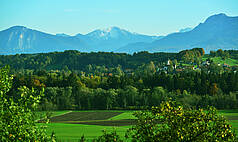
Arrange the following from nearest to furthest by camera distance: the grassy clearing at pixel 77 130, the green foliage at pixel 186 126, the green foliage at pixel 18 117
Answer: the green foliage at pixel 18 117 → the green foliage at pixel 186 126 → the grassy clearing at pixel 77 130

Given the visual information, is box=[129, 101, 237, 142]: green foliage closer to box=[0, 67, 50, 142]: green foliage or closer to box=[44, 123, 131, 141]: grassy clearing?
box=[0, 67, 50, 142]: green foliage

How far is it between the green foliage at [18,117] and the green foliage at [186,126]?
19.5 ft

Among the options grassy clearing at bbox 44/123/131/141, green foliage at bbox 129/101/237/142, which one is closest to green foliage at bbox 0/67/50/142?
green foliage at bbox 129/101/237/142

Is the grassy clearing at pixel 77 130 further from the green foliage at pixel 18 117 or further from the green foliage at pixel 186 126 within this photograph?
the green foliage at pixel 18 117

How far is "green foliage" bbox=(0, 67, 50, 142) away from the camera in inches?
527

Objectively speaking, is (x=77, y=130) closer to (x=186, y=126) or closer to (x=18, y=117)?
(x=186, y=126)

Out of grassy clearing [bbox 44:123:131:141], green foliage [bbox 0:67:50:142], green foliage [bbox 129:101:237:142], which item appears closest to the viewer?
green foliage [bbox 0:67:50:142]

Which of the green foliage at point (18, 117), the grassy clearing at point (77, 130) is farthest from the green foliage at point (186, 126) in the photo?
the grassy clearing at point (77, 130)

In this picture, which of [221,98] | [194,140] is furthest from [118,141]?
[221,98]

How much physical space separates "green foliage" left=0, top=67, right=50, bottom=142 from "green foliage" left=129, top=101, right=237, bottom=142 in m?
5.93

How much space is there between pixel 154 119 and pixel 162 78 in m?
113

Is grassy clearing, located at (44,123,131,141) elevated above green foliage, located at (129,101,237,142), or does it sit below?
below

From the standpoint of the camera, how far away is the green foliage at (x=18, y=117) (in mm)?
13375

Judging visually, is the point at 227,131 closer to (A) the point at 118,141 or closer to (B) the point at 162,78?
(A) the point at 118,141
